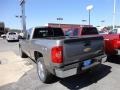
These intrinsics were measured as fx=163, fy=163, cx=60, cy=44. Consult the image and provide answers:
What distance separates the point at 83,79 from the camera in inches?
218

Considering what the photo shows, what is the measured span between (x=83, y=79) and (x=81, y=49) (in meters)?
1.37

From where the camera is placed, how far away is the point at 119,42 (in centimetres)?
708

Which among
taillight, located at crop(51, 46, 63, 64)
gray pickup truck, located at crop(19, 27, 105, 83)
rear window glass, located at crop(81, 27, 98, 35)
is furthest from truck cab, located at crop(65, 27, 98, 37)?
taillight, located at crop(51, 46, 63, 64)

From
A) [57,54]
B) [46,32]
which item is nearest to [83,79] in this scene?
[57,54]

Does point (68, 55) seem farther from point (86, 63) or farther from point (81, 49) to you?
point (86, 63)

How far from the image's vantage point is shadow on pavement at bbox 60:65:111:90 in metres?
5.02

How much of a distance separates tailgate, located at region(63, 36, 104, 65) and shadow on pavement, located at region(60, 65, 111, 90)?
85 centimetres

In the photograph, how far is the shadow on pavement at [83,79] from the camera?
16.5 feet

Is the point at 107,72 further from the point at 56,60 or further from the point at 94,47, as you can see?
the point at 56,60

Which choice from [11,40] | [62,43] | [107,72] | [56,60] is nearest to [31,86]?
[56,60]

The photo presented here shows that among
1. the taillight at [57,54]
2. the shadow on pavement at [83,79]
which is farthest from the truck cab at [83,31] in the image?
the taillight at [57,54]

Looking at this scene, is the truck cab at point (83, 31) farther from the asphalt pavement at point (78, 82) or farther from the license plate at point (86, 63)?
the license plate at point (86, 63)

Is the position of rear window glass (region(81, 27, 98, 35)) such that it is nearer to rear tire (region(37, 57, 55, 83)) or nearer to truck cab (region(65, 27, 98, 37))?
truck cab (region(65, 27, 98, 37))

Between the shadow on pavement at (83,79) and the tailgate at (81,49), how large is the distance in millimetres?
852
